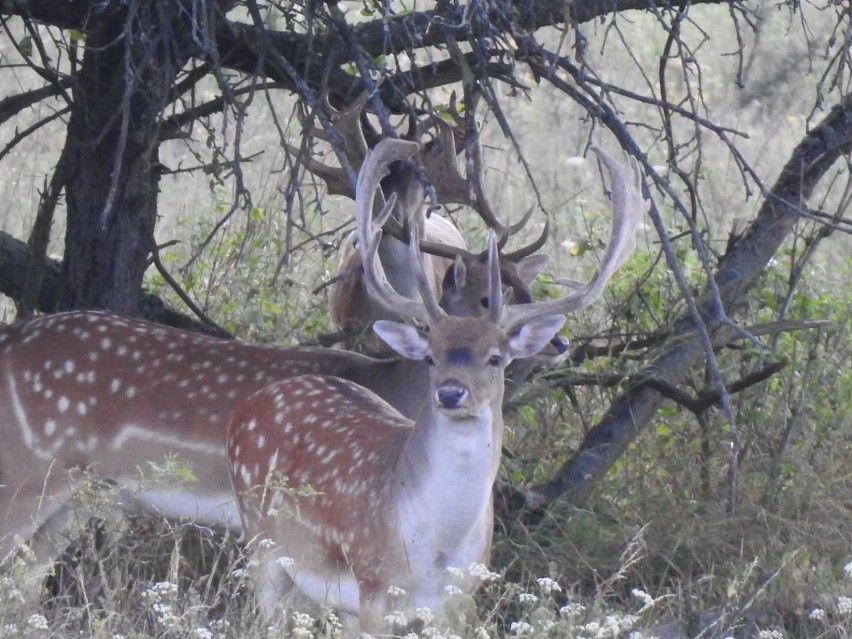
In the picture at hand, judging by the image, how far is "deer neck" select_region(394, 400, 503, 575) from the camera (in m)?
4.32

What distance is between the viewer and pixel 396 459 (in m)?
4.60

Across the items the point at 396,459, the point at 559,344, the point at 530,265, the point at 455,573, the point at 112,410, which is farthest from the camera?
the point at 530,265

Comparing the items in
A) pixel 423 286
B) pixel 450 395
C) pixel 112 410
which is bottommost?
pixel 112 410

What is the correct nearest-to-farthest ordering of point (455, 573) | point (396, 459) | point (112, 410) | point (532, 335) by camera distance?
point (455, 573), point (532, 335), point (396, 459), point (112, 410)

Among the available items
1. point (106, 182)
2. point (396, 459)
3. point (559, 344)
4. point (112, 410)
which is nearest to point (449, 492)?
point (396, 459)

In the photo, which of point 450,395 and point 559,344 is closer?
point 450,395

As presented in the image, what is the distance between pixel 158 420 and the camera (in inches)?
208

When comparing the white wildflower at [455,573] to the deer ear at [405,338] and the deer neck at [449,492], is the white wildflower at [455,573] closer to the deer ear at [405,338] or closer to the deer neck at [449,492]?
the deer neck at [449,492]

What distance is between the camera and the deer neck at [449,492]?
14.2 ft

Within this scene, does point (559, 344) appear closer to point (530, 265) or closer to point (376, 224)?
point (376, 224)

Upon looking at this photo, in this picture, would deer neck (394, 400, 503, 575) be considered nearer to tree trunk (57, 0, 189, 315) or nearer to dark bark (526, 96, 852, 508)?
dark bark (526, 96, 852, 508)

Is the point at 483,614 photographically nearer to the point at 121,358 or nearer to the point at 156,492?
the point at 156,492

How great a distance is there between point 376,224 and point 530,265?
1.36 m

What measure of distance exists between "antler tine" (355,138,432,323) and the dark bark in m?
1.17
